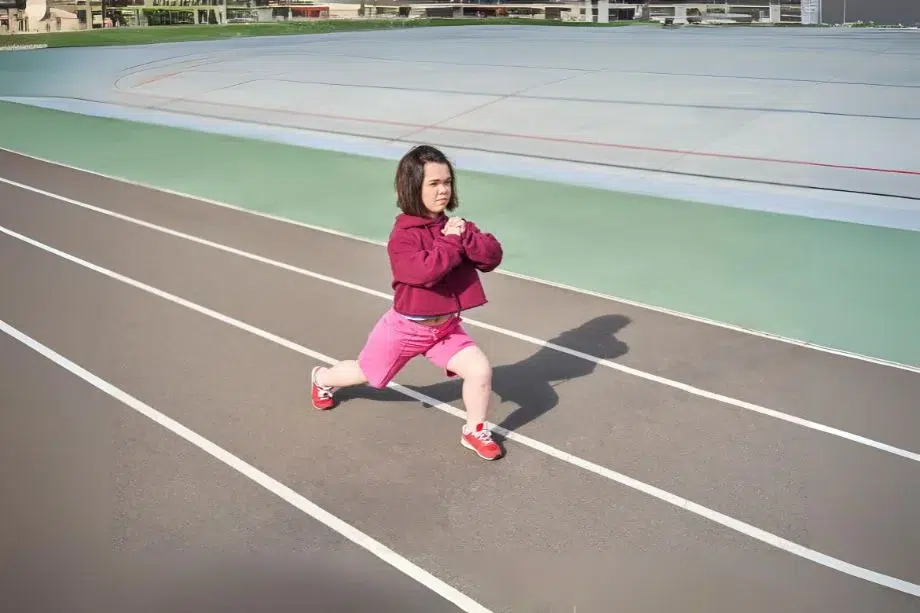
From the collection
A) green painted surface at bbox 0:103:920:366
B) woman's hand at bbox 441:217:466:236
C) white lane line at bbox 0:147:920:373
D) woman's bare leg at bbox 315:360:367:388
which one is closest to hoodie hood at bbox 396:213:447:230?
woman's hand at bbox 441:217:466:236

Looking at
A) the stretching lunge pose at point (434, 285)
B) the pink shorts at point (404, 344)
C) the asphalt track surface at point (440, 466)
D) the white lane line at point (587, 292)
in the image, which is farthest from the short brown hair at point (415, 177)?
the white lane line at point (587, 292)

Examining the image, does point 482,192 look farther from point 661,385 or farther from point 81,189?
point 661,385

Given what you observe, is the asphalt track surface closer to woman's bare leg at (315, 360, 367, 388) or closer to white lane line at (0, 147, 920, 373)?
white lane line at (0, 147, 920, 373)

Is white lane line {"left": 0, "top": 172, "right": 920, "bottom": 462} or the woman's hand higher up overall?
the woman's hand

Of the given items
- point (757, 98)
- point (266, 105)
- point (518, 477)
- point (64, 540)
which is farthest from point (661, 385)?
point (266, 105)

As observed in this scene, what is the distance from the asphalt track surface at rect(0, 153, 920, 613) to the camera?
4785 millimetres

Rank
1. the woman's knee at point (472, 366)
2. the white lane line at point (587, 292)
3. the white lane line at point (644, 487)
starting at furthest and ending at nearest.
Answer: the white lane line at point (587, 292)
the woman's knee at point (472, 366)
the white lane line at point (644, 487)

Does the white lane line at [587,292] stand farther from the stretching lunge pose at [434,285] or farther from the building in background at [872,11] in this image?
the building in background at [872,11]

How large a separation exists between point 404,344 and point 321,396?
0.98 metres

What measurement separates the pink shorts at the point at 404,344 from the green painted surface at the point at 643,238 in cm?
332

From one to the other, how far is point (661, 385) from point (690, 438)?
89 centimetres

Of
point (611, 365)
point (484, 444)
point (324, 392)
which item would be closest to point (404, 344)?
point (484, 444)

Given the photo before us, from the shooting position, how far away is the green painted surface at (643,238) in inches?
345

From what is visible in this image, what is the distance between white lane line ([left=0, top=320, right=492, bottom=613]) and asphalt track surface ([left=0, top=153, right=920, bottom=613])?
18 mm
